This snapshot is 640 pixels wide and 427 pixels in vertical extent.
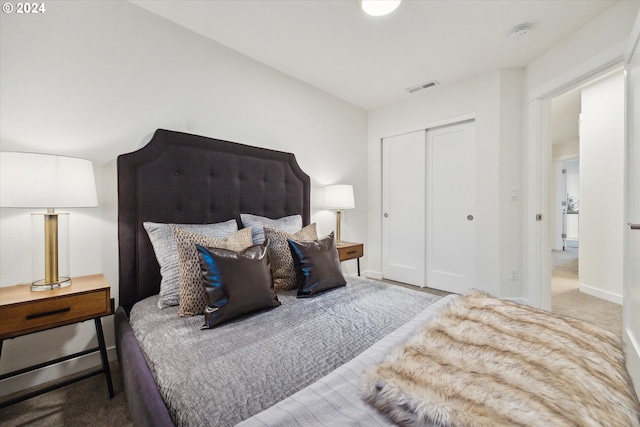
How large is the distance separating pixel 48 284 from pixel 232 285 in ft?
3.42

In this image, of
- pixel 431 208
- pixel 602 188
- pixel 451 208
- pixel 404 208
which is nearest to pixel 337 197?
pixel 404 208

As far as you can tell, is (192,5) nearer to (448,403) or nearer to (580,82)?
(448,403)

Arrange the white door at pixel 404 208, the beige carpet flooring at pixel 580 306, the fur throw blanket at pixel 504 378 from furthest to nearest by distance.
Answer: the white door at pixel 404 208, the beige carpet flooring at pixel 580 306, the fur throw blanket at pixel 504 378

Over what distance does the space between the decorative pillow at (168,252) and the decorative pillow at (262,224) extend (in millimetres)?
211

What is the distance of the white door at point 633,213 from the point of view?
1551mm

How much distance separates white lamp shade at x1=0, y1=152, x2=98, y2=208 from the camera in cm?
130

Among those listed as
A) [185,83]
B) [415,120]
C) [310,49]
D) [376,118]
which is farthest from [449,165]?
[185,83]

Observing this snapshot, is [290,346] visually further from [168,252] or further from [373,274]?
[373,274]

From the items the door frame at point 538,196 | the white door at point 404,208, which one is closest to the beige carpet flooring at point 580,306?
the door frame at point 538,196

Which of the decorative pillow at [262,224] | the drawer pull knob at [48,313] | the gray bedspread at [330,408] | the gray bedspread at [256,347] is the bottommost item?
the gray bedspread at [256,347]

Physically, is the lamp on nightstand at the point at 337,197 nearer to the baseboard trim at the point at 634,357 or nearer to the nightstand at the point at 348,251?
the nightstand at the point at 348,251

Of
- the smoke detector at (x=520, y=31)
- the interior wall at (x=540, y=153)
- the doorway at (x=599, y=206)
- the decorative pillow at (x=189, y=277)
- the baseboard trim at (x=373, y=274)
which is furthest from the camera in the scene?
the baseboard trim at (x=373, y=274)

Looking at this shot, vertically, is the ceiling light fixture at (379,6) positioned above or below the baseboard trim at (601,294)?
above

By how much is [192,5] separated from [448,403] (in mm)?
2611
